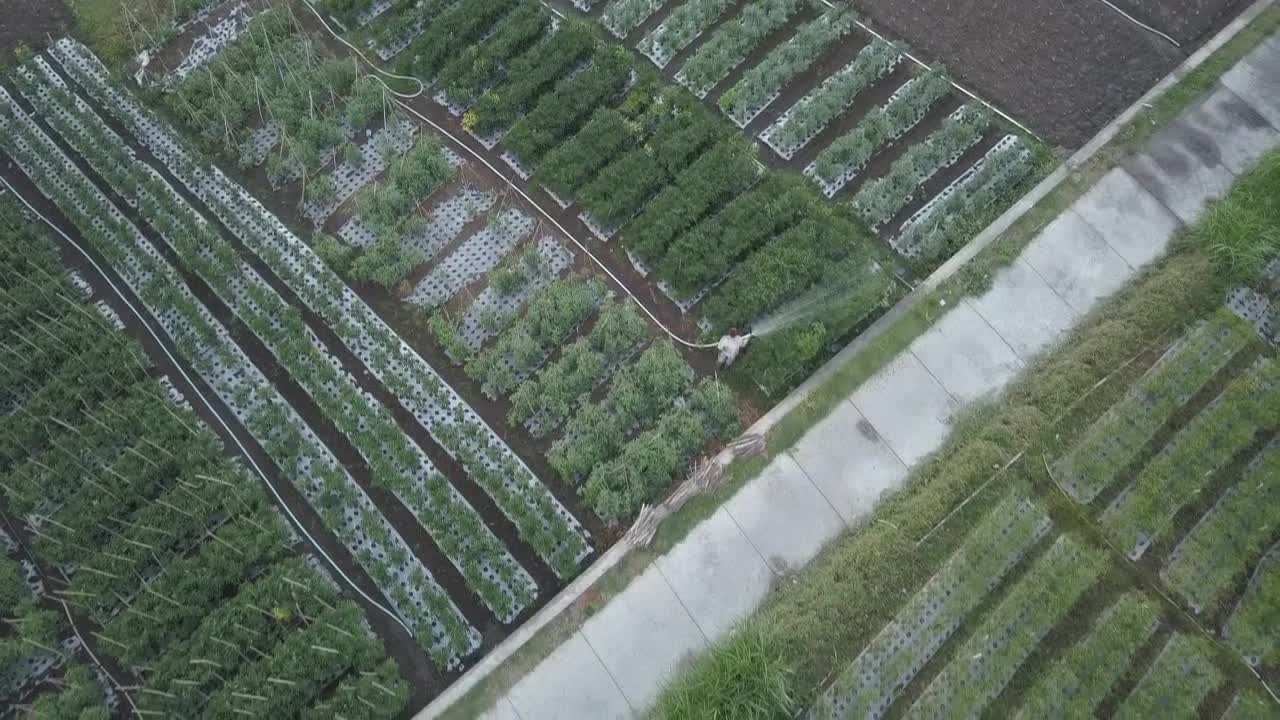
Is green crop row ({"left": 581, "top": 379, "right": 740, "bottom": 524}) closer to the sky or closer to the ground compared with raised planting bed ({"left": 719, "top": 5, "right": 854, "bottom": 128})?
closer to the ground

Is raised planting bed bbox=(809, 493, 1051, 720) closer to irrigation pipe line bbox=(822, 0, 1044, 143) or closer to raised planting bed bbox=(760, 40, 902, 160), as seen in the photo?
irrigation pipe line bbox=(822, 0, 1044, 143)

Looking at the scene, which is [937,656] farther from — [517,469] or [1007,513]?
[517,469]

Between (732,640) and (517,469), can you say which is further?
(517,469)

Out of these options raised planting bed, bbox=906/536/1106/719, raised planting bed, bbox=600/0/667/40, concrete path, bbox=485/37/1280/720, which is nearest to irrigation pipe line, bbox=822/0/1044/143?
concrete path, bbox=485/37/1280/720

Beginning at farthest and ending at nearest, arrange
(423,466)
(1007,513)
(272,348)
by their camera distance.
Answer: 1. (272,348)
2. (423,466)
3. (1007,513)

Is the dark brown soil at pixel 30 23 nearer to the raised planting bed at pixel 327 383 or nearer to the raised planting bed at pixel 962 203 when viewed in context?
the raised planting bed at pixel 327 383

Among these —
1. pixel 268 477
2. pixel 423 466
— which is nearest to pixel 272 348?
pixel 268 477
